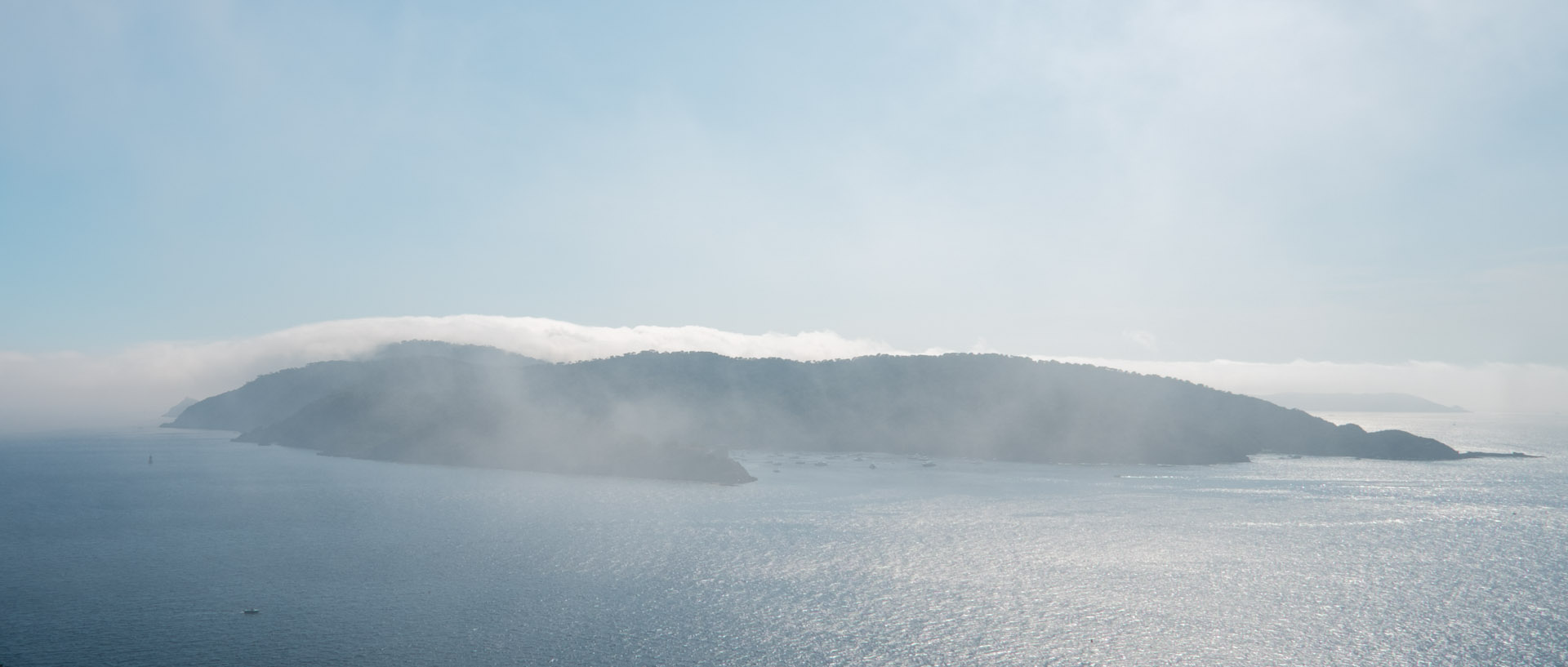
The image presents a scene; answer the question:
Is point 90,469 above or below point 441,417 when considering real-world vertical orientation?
below

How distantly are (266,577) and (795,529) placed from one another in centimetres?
4838

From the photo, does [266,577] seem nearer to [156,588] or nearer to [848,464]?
[156,588]

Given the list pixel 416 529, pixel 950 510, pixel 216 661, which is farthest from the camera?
pixel 950 510

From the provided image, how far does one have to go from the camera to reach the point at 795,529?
8644cm

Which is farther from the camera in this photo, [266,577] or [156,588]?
[266,577]

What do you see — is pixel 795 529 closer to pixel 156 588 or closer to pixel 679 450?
pixel 156 588

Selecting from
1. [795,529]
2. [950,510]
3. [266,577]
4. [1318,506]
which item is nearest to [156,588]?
[266,577]

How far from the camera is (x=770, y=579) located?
61625 millimetres

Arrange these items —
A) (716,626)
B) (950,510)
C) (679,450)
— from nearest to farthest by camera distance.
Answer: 1. (716,626)
2. (950,510)
3. (679,450)

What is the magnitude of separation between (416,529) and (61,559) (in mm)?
27831

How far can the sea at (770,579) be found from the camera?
149ft

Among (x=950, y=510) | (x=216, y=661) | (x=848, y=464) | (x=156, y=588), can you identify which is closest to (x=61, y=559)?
(x=156, y=588)

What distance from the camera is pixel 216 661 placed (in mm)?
41156

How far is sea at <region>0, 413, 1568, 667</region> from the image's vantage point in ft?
149
